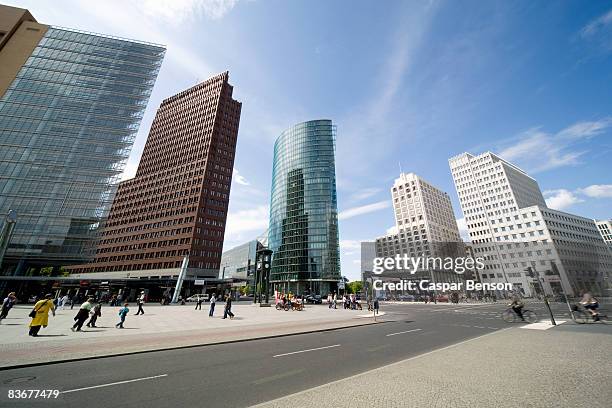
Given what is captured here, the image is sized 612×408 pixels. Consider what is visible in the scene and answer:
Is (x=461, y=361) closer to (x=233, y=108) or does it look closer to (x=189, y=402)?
(x=189, y=402)

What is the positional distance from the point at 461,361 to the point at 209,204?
7873cm

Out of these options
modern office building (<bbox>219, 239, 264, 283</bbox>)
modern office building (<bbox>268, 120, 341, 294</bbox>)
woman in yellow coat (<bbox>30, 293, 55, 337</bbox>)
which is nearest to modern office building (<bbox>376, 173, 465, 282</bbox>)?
modern office building (<bbox>268, 120, 341, 294</bbox>)

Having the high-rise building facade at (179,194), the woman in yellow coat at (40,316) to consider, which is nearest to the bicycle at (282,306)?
the woman in yellow coat at (40,316)

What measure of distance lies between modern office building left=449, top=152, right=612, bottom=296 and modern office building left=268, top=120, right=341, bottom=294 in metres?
65.3

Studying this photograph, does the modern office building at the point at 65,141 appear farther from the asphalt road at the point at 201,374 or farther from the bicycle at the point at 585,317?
the bicycle at the point at 585,317

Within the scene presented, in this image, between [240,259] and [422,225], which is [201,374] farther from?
[240,259]

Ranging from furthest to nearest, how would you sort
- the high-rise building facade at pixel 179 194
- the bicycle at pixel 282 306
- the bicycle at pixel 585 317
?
the high-rise building facade at pixel 179 194, the bicycle at pixel 282 306, the bicycle at pixel 585 317

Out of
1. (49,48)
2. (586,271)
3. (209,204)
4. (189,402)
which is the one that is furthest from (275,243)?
(586,271)

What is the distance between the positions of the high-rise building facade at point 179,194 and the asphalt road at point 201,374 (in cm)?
6355

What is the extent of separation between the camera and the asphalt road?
17.3ft

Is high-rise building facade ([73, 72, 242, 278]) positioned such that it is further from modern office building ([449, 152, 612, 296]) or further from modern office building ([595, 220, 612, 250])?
modern office building ([595, 220, 612, 250])

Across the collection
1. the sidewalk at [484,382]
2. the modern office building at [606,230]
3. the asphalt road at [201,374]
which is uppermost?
the modern office building at [606,230]

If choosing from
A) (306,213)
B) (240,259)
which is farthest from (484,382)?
(240,259)

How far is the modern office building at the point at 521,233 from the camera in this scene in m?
80.1
